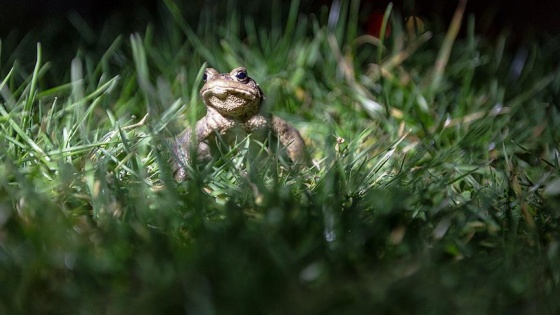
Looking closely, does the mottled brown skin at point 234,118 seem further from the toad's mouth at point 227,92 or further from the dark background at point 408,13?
the dark background at point 408,13

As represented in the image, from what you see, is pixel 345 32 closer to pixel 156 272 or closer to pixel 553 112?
pixel 553 112

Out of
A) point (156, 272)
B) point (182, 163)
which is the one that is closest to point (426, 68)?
point (182, 163)

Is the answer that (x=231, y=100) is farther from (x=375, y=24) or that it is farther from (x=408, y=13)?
(x=408, y=13)

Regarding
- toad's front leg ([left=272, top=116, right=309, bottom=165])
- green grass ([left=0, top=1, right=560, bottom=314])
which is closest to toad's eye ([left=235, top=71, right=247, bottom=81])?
toad's front leg ([left=272, top=116, right=309, bottom=165])

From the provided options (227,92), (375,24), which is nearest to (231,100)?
(227,92)

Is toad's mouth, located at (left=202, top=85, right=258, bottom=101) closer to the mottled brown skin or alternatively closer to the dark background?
the mottled brown skin
